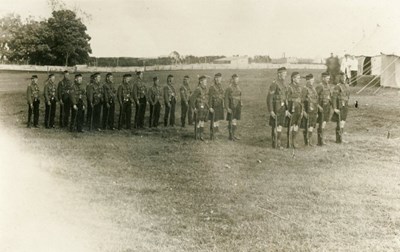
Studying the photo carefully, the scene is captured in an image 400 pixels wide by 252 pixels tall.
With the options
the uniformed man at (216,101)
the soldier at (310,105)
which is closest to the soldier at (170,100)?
the uniformed man at (216,101)

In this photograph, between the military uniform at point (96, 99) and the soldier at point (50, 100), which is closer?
the soldier at point (50, 100)

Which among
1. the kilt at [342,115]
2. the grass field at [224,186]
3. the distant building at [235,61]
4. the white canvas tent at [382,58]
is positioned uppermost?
the white canvas tent at [382,58]

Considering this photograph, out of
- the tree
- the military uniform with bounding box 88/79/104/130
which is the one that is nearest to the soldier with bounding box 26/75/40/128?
the military uniform with bounding box 88/79/104/130

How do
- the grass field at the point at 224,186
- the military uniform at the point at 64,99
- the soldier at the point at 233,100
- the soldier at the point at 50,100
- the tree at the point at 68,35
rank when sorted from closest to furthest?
1. the grass field at the point at 224,186
2. the tree at the point at 68,35
3. the soldier at the point at 50,100
4. the military uniform at the point at 64,99
5. the soldier at the point at 233,100

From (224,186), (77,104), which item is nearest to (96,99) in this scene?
(77,104)

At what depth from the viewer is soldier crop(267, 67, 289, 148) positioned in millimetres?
5441

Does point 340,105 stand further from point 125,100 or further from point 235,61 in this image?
point 125,100

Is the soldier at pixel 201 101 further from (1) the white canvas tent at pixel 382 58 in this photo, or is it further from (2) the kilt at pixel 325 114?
(1) the white canvas tent at pixel 382 58

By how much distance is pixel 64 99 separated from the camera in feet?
19.0

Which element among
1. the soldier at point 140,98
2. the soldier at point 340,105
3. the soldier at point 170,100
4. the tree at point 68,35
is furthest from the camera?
the soldier at point 170,100

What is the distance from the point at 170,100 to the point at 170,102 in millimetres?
40

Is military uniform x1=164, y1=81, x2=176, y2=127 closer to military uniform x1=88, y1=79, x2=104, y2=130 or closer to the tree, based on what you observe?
military uniform x1=88, y1=79, x2=104, y2=130

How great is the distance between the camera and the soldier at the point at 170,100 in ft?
21.6

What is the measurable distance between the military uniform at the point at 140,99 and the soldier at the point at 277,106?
192 cm
